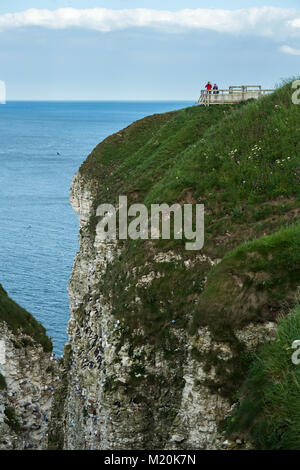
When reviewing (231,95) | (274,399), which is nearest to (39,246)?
(231,95)

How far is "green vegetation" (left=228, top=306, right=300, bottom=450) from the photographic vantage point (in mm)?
16609

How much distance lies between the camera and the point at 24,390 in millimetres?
39594

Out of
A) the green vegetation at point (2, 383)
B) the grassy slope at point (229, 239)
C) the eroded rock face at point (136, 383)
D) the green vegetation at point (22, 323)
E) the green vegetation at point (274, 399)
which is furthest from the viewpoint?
the green vegetation at point (22, 323)

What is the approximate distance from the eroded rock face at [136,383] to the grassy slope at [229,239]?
421mm

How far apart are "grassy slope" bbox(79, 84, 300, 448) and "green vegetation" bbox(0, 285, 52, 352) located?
7503mm

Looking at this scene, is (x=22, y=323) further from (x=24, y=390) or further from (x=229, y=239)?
(x=229, y=239)

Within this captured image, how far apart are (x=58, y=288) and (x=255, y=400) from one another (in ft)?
235

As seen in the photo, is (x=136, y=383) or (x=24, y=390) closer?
(x=136, y=383)

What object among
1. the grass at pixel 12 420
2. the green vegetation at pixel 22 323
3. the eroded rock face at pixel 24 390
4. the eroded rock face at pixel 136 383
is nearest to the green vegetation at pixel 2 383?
the eroded rock face at pixel 24 390

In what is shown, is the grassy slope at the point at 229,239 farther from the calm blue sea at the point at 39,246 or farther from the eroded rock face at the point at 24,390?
the calm blue sea at the point at 39,246

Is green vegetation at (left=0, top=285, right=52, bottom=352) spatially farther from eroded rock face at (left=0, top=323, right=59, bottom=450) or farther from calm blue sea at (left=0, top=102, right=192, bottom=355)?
calm blue sea at (left=0, top=102, right=192, bottom=355)

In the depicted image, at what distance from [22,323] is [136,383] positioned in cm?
1636

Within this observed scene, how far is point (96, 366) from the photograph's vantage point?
34.1m

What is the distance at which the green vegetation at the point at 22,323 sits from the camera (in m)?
42.7
